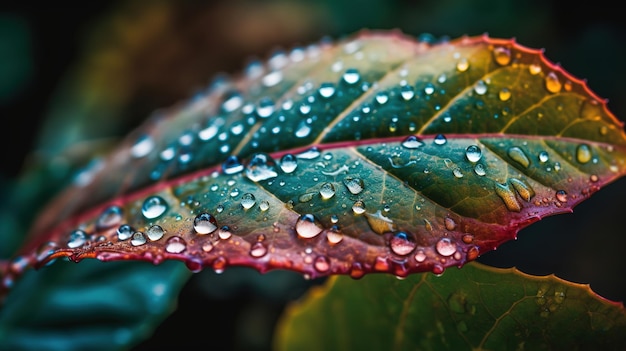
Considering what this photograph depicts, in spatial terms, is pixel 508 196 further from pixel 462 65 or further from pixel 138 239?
pixel 138 239

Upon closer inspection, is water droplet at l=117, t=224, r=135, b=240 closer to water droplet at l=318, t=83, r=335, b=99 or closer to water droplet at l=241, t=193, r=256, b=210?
water droplet at l=241, t=193, r=256, b=210

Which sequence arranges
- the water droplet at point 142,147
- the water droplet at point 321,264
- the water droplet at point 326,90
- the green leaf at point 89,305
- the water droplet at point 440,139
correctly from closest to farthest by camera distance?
the water droplet at point 321,264
the water droplet at point 440,139
the water droplet at point 326,90
the water droplet at point 142,147
the green leaf at point 89,305

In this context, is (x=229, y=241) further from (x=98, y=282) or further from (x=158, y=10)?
(x=158, y=10)

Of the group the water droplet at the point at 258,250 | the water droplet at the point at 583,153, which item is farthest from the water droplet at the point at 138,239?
the water droplet at the point at 583,153

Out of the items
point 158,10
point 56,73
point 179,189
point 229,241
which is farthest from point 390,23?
point 229,241

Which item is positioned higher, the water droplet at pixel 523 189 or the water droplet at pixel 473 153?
the water droplet at pixel 473 153

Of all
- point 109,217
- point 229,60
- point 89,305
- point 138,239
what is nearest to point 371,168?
point 138,239

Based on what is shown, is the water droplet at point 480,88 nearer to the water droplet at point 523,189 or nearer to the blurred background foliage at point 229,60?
the water droplet at point 523,189
